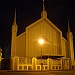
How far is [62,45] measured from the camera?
4284cm

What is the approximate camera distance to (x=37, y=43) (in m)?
41.3

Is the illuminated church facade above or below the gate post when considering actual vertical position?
above

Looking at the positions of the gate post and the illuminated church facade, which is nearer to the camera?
the gate post

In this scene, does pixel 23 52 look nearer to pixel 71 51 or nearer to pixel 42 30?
→ pixel 42 30

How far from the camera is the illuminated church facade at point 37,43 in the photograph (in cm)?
4084

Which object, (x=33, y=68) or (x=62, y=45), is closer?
(x=33, y=68)

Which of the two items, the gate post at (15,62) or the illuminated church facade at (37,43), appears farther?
the illuminated church facade at (37,43)

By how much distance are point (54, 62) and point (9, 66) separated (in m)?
8.01

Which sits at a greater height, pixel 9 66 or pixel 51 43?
pixel 51 43

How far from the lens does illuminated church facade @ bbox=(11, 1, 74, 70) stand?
40.8 metres

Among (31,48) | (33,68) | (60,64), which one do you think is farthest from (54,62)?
(31,48)

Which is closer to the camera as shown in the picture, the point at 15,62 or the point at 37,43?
the point at 15,62

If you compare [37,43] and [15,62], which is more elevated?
[37,43]

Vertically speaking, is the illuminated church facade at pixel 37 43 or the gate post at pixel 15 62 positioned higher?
the illuminated church facade at pixel 37 43
